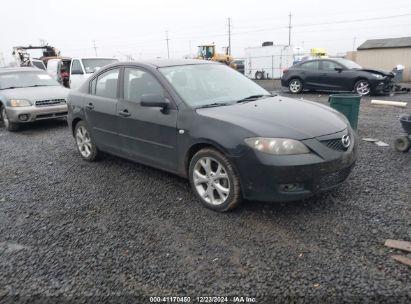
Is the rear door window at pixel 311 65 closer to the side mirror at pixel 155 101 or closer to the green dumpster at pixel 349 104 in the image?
the green dumpster at pixel 349 104

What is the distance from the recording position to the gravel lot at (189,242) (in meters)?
2.65

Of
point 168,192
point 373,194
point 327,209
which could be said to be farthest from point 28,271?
point 373,194

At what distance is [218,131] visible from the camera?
361 centimetres

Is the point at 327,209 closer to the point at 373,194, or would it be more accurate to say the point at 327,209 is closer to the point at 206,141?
the point at 373,194

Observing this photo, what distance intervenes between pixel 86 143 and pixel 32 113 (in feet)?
11.5

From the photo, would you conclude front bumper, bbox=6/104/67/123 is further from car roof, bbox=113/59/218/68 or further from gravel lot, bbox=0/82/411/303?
car roof, bbox=113/59/218/68

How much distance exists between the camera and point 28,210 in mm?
4199

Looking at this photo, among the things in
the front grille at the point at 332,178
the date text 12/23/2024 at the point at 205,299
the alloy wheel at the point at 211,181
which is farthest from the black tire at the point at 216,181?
the date text 12/23/2024 at the point at 205,299

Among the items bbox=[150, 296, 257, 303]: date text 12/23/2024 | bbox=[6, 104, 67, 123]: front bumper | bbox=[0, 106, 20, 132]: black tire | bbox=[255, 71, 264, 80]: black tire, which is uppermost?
bbox=[6, 104, 67, 123]: front bumper

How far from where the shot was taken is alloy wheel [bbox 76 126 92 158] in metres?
5.78

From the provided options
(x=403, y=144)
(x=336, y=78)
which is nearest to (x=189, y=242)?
(x=403, y=144)

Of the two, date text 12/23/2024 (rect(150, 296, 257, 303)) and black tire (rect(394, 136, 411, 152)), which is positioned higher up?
black tire (rect(394, 136, 411, 152))

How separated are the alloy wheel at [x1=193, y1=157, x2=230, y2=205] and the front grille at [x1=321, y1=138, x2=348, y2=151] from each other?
1.05 meters

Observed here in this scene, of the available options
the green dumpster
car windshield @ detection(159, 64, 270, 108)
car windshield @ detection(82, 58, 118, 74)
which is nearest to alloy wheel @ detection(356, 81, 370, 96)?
the green dumpster
